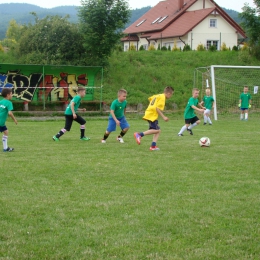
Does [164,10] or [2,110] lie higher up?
[164,10]

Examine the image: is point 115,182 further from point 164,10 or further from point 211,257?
point 164,10

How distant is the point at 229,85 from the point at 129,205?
964 inches

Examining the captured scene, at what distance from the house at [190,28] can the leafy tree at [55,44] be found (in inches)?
609

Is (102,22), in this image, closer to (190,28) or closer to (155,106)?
(155,106)

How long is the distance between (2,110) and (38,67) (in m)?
14.2

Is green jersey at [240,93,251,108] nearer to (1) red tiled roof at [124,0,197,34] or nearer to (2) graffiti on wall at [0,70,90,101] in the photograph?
(2) graffiti on wall at [0,70,90,101]

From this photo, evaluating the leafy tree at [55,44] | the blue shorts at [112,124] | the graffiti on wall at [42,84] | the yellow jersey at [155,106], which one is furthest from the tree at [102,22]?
the yellow jersey at [155,106]

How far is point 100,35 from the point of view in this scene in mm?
28391

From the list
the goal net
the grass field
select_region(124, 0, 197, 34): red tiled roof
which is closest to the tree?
the goal net

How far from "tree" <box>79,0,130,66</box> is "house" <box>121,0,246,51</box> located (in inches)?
601

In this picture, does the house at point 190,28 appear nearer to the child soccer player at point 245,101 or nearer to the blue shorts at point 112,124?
the child soccer player at point 245,101

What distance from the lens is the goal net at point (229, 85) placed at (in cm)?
2688

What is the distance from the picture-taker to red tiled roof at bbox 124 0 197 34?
51.3 metres

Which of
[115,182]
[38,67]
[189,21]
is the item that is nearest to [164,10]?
[189,21]
